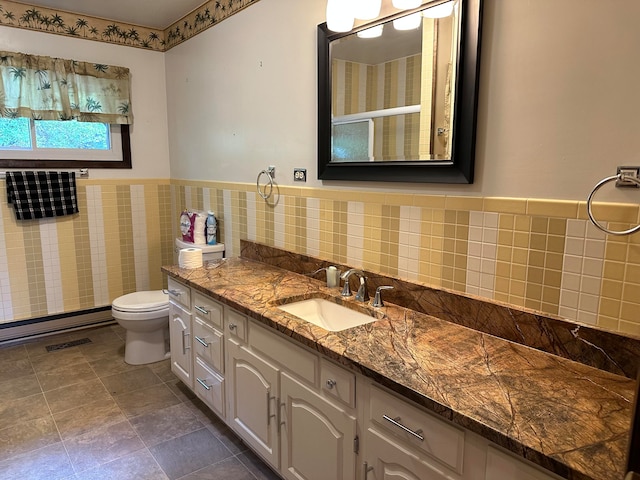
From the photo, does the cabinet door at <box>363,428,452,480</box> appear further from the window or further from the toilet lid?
the window

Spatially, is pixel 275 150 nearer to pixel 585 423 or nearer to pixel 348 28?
pixel 348 28

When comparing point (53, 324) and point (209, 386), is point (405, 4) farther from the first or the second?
point (53, 324)

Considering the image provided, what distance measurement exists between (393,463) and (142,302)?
2.32 m

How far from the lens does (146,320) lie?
2961 millimetres

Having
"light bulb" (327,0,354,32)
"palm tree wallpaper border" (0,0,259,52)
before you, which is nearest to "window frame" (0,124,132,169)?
"palm tree wallpaper border" (0,0,259,52)

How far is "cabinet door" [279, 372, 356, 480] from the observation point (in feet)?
4.84

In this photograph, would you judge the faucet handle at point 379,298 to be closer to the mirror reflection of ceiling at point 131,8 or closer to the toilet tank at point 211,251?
the toilet tank at point 211,251

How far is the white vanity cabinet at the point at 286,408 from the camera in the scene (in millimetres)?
1499

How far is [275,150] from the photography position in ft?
8.59

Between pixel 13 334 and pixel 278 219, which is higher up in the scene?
pixel 278 219

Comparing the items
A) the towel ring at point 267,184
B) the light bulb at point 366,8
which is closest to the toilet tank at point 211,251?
the towel ring at point 267,184

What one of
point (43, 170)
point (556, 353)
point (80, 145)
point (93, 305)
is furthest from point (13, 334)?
point (556, 353)

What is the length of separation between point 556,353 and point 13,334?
3.78m

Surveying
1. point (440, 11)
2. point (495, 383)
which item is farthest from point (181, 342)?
point (440, 11)
